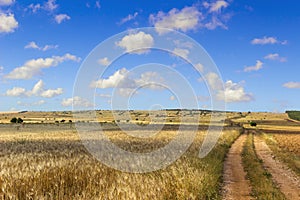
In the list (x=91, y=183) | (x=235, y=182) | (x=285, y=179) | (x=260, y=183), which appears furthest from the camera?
(x=285, y=179)

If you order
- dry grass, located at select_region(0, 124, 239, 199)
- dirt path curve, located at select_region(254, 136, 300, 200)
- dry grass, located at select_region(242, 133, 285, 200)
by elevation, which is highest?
dry grass, located at select_region(0, 124, 239, 199)

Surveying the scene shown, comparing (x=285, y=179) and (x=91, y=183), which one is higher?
(x=91, y=183)

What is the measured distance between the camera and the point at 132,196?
9.77m

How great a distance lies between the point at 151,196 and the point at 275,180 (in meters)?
10.7

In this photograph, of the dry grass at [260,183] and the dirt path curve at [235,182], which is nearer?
the dry grass at [260,183]

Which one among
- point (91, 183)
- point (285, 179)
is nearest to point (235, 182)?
→ point (285, 179)

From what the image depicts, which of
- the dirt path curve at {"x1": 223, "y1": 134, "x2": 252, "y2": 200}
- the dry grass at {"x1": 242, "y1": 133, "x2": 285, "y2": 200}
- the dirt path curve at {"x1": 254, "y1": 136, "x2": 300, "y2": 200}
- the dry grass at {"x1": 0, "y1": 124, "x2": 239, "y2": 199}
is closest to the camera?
the dry grass at {"x1": 0, "y1": 124, "x2": 239, "y2": 199}

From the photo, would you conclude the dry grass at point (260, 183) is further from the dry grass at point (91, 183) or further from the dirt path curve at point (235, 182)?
the dry grass at point (91, 183)

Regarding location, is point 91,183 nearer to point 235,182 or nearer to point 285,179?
point 235,182

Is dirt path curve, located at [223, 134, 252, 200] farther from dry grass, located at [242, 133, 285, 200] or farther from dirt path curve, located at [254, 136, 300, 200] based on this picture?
dirt path curve, located at [254, 136, 300, 200]

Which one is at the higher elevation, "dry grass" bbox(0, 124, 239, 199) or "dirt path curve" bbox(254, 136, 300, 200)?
"dry grass" bbox(0, 124, 239, 199)

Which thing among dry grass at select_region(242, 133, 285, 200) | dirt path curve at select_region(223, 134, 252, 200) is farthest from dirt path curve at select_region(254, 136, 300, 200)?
dirt path curve at select_region(223, 134, 252, 200)

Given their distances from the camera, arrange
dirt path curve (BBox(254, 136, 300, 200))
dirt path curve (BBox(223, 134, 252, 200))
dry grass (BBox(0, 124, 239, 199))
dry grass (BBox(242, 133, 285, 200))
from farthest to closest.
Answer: dirt path curve (BBox(254, 136, 300, 200))
dirt path curve (BBox(223, 134, 252, 200))
dry grass (BBox(242, 133, 285, 200))
dry grass (BBox(0, 124, 239, 199))

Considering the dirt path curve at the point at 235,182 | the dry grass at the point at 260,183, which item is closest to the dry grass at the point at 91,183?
the dirt path curve at the point at 235,182
